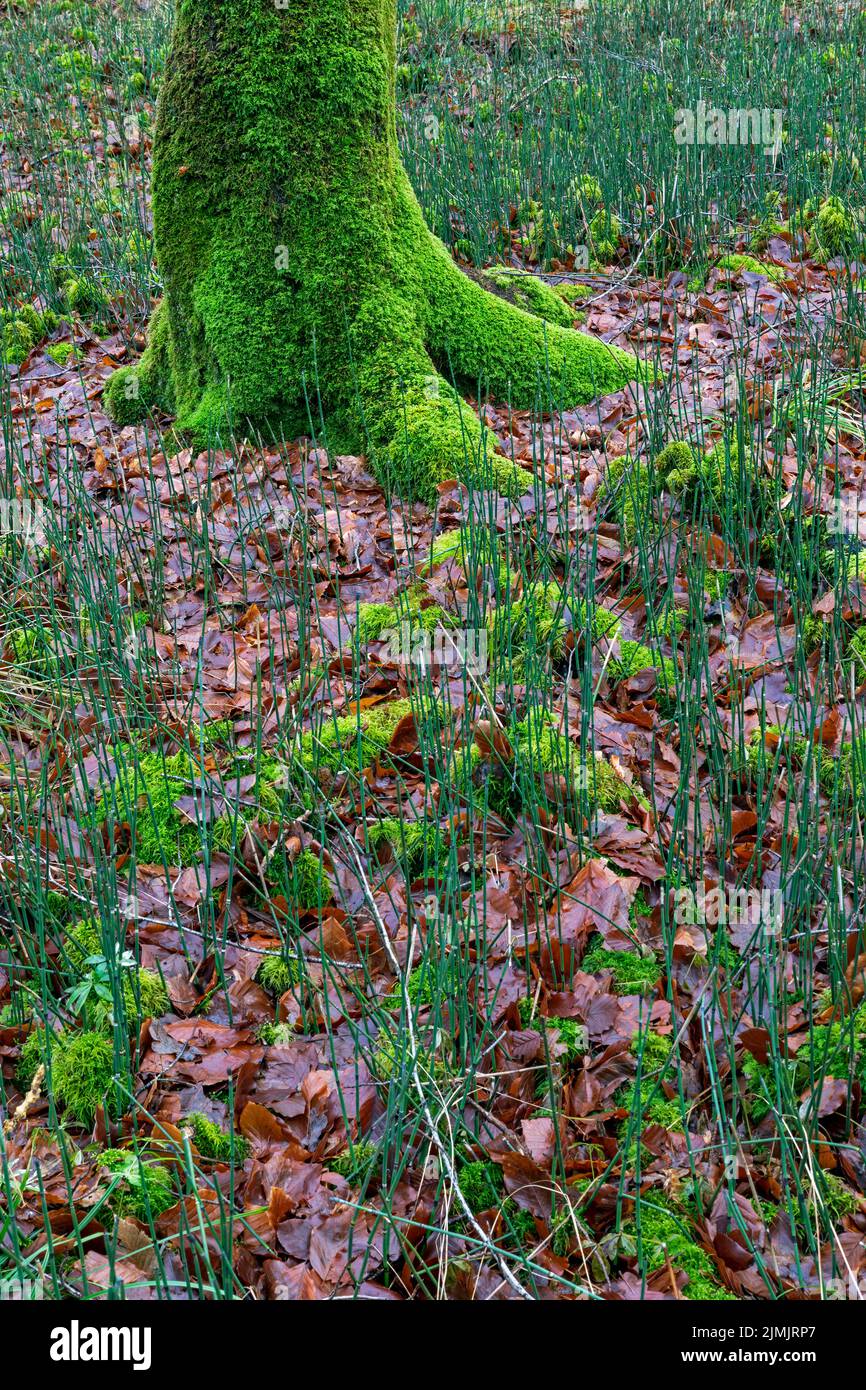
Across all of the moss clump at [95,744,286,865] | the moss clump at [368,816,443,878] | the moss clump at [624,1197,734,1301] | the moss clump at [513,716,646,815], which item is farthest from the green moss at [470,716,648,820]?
the moss clump at [624,1197,734,1301]

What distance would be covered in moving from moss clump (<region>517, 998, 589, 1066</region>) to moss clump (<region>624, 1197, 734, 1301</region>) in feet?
1.03

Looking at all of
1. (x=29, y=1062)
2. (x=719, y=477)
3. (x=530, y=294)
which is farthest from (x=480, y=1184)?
(x=530, y=294)

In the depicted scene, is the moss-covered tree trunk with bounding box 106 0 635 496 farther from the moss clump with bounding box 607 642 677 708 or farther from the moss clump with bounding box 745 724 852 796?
the moss clump with bounding box 745 724 852 796

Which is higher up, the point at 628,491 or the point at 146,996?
the point at 628,491

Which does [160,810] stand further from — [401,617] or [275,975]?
[401,617]

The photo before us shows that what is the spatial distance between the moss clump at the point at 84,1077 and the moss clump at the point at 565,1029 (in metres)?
0.75

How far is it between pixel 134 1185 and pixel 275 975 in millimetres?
492

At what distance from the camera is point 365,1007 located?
5.92 ft

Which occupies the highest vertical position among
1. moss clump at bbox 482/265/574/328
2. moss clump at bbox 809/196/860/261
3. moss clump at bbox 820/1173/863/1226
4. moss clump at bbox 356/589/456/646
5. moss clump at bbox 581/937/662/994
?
moss clump at bbox 809/196/860/261

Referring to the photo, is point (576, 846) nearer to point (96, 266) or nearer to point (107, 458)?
point (107, 458)

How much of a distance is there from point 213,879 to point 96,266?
177 inches

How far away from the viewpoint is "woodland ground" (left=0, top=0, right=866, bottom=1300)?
1604 millimetres

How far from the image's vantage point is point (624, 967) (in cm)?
202

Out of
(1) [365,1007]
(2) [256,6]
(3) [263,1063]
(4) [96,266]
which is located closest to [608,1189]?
(1) [365,1007]
